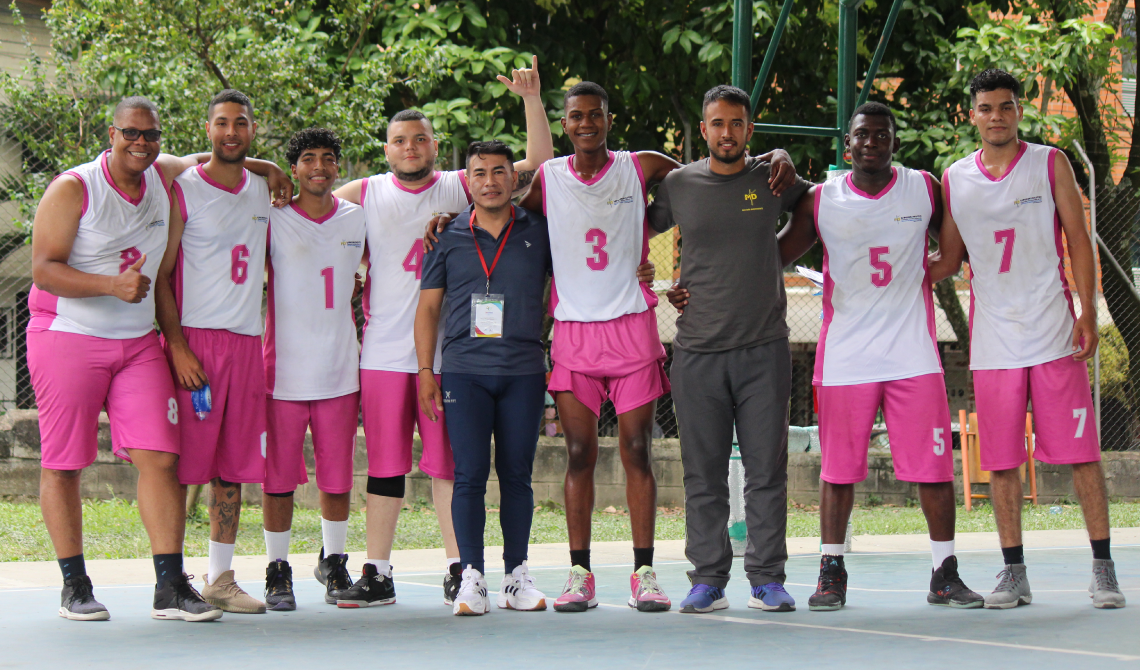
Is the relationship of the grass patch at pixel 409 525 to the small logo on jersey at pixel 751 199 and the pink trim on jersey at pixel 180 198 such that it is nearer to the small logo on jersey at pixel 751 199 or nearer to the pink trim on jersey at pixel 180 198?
the pink trim on jersey at pixel 180 198

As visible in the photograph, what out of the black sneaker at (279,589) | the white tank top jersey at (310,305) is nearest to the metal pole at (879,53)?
the white tank top jersey at (310,305)

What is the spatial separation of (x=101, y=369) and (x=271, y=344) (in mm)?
821

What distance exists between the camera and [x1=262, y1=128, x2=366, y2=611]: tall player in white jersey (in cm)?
544

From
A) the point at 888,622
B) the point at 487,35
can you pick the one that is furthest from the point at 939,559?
the point at 487,35

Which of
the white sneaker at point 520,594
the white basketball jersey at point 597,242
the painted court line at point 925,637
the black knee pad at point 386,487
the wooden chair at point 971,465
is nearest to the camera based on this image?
the painted court line at point 925,637

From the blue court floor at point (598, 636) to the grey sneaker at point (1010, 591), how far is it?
8 centimetres

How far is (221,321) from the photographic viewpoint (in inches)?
205

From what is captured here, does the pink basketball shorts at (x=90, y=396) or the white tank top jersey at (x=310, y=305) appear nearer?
the pink basketball shorts at (x=90, y=396)

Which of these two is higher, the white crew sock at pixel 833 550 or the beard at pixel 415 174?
the beard at pixel 415 174

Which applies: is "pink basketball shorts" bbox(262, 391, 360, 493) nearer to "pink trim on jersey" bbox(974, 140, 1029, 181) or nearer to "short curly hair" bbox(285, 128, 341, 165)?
"short curly hair" bbox(285, 128, 341, 165)

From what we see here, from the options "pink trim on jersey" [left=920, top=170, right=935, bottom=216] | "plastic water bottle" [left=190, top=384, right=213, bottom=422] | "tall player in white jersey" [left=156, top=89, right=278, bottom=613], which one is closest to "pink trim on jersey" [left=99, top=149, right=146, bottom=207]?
"tall player in white jersey" [left=156, top=89, right=278, bottom=613]

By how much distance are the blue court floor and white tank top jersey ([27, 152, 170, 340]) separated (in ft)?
4.18

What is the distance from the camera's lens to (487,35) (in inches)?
394

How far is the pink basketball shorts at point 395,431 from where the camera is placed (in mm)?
5438
